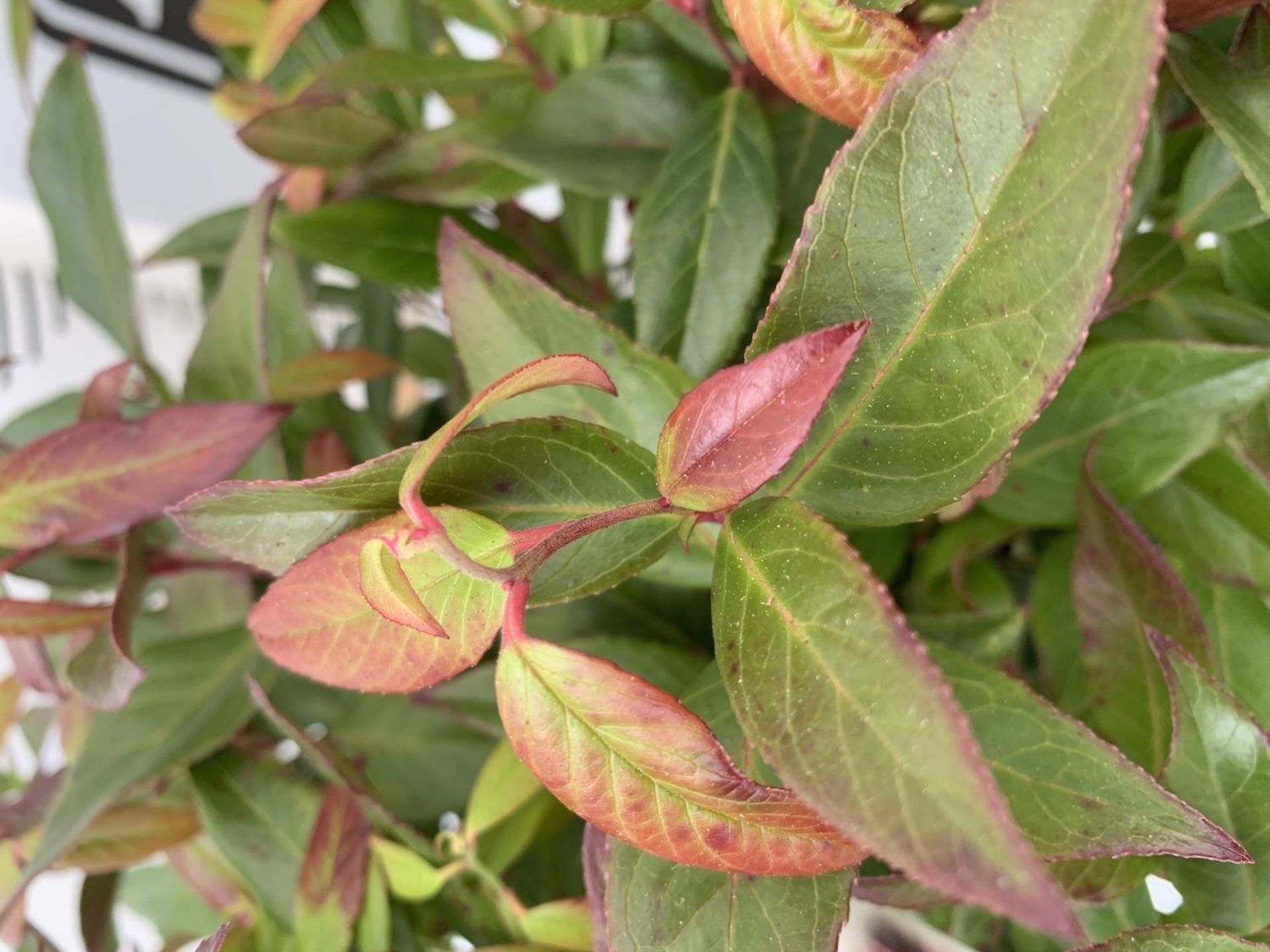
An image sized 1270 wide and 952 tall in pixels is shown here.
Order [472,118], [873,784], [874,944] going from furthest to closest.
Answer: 1. [472,118]
2. [874,944]
3. [873,784]

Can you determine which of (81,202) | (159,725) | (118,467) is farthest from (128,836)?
(81,202)

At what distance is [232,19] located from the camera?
17.4 inches

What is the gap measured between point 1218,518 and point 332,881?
0.30 m

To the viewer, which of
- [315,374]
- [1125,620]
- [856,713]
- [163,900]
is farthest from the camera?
[163,900]

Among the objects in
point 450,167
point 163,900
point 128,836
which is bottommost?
point 163,900

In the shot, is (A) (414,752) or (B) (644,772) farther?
(A) (414,752)

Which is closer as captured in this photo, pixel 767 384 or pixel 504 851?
pixel 767 384

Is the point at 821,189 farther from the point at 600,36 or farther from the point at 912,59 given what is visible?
the point at 600,36

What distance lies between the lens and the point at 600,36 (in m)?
0.36

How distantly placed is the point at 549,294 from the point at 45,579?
9.7 inches

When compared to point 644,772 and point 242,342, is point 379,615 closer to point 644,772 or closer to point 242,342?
point 644,772

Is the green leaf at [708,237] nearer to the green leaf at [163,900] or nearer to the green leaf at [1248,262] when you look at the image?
the green leaf at [1248,262]

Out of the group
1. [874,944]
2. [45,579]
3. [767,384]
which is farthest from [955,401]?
[45,579]

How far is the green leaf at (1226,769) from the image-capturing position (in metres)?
0.23
